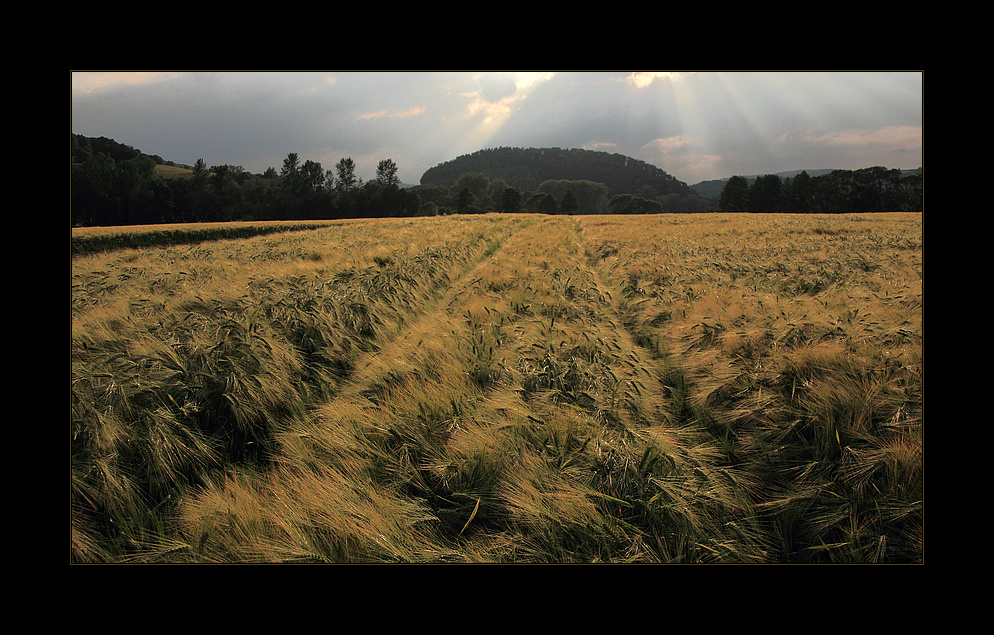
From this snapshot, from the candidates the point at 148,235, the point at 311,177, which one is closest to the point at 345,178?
the point at 311,177

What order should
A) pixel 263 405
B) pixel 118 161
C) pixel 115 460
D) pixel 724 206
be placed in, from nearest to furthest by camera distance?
pixel 115 460
pixel 263 405
pixel 118 161
pixel 724 206

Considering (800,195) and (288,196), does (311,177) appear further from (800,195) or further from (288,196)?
(800,195)

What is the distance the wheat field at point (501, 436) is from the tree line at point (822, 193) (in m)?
35.7

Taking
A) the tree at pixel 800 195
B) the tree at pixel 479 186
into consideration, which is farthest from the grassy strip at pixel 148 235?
the tree at pixel 800 195

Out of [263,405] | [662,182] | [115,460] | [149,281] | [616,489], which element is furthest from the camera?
[662,182]

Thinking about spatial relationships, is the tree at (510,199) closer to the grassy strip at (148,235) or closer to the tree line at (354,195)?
the tree line at (354,195)

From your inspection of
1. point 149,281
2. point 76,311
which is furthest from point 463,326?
point 149,281

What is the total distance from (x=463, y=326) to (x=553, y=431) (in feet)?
6.35

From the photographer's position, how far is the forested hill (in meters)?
71.7

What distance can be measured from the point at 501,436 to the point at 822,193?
→ 60090 millimetres

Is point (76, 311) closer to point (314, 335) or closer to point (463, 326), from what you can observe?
point (314, 335)

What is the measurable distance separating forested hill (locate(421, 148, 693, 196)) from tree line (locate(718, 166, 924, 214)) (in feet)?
49.6

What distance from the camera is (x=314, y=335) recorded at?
335 centimetres

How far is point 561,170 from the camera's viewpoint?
240 ft
